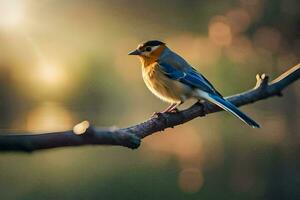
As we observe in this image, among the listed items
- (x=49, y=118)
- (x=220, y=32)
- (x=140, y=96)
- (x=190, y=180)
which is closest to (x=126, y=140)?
(x=190, y=180)

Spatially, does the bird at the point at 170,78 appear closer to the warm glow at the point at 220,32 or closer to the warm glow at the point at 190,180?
the warm glow at the point at 190,180

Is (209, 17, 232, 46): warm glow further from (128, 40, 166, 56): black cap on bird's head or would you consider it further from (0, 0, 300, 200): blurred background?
(128, 40, 166, 56): black cap on bird's head

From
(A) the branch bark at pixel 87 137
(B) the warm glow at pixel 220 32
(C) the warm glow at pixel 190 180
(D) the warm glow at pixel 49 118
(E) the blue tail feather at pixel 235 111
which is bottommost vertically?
(A) the branch bark at pixel 87 137

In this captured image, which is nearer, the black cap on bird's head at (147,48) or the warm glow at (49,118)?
the black cap on bird's head at (147,48)

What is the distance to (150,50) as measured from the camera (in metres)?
1.88

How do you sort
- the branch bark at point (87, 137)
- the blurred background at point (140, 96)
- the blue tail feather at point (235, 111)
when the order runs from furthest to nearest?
1. the blurred background at point (140, 96)
2. the blue tail feather at point (235, 111)
3. the branch bark at point (87, 137)

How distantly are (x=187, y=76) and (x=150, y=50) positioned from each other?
0.50ft

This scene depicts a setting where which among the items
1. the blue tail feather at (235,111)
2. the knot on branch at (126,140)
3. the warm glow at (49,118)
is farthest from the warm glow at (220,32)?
the knot on branch at (126,140)

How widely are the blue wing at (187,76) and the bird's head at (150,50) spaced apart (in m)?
0.05

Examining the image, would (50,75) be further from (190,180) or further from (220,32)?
(190,180)

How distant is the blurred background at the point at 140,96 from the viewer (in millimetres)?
3701

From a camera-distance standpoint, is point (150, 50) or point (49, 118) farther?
point (49, 118)

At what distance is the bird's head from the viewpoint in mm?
1871

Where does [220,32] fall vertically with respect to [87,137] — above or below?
above
